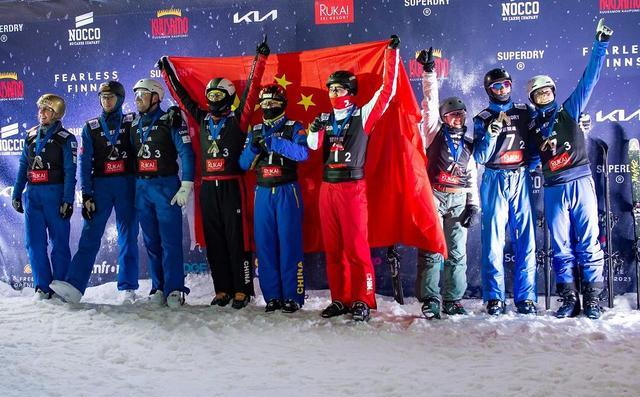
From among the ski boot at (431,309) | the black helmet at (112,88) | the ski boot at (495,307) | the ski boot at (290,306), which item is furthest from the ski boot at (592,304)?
the black helmet at (112,88)

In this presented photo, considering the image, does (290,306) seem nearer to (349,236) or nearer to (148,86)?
(349,236)

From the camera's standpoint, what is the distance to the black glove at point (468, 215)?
5469 millimetres

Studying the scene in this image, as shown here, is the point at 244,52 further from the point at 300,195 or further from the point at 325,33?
the point at 300,195

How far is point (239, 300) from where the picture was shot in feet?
18.9

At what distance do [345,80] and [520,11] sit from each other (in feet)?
6.32

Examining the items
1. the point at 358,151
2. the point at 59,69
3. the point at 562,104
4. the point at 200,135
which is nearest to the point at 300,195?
the point at 358,151

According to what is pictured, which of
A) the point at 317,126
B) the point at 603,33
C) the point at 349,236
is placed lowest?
the point at 349,236

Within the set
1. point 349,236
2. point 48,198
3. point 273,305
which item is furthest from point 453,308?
point 48,198

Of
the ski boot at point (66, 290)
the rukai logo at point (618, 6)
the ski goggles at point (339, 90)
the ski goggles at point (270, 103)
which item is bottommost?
the ski boot at point (66, 290)

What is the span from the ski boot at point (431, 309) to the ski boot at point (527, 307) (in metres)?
0.72

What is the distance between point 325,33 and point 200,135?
1602 millimetres

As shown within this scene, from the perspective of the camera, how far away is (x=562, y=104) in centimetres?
555

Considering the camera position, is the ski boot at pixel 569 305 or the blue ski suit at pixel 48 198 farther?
the blue ski suit at pixel 48 198

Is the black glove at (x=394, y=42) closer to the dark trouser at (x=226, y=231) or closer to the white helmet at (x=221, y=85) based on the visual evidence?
the white helmet at (x=221, y=85)
